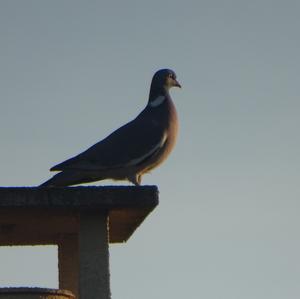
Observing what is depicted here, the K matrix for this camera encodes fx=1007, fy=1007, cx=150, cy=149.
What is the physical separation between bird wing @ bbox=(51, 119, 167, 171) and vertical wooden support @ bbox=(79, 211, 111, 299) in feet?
4.17

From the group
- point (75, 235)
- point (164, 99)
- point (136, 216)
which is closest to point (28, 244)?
point (75, 235)

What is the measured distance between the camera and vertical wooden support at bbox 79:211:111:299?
6652mm

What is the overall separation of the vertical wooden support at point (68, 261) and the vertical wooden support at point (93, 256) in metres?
1.11

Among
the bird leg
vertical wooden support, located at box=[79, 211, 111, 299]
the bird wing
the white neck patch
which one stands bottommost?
vertical wooden support, located at box=[79, 211, 111, 299]

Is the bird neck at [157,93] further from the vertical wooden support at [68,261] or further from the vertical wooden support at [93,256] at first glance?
the vertical wooden support at [93,256]

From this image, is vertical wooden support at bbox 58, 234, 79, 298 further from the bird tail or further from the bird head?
the bird head

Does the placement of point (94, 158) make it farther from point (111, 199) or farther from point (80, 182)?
point (111, 199)

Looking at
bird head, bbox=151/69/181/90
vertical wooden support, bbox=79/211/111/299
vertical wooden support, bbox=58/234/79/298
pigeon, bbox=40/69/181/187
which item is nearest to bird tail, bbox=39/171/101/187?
pigeon, bbox=40/69/181/187

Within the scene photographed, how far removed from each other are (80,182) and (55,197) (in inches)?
65.3

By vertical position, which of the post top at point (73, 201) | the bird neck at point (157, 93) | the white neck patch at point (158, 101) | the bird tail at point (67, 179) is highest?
the bird neck at point (157, 93)

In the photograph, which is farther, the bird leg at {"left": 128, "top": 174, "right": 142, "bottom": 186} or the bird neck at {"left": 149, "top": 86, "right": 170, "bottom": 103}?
the bird neck at {"left": 149, "top": 86, "right": 170, "bottom": 103}

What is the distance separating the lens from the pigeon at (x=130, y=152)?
8.26 meters


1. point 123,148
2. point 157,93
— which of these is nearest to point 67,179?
point 123,148

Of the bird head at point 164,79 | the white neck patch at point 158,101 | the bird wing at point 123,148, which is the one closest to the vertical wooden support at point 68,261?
the bird wing at point 123,148
